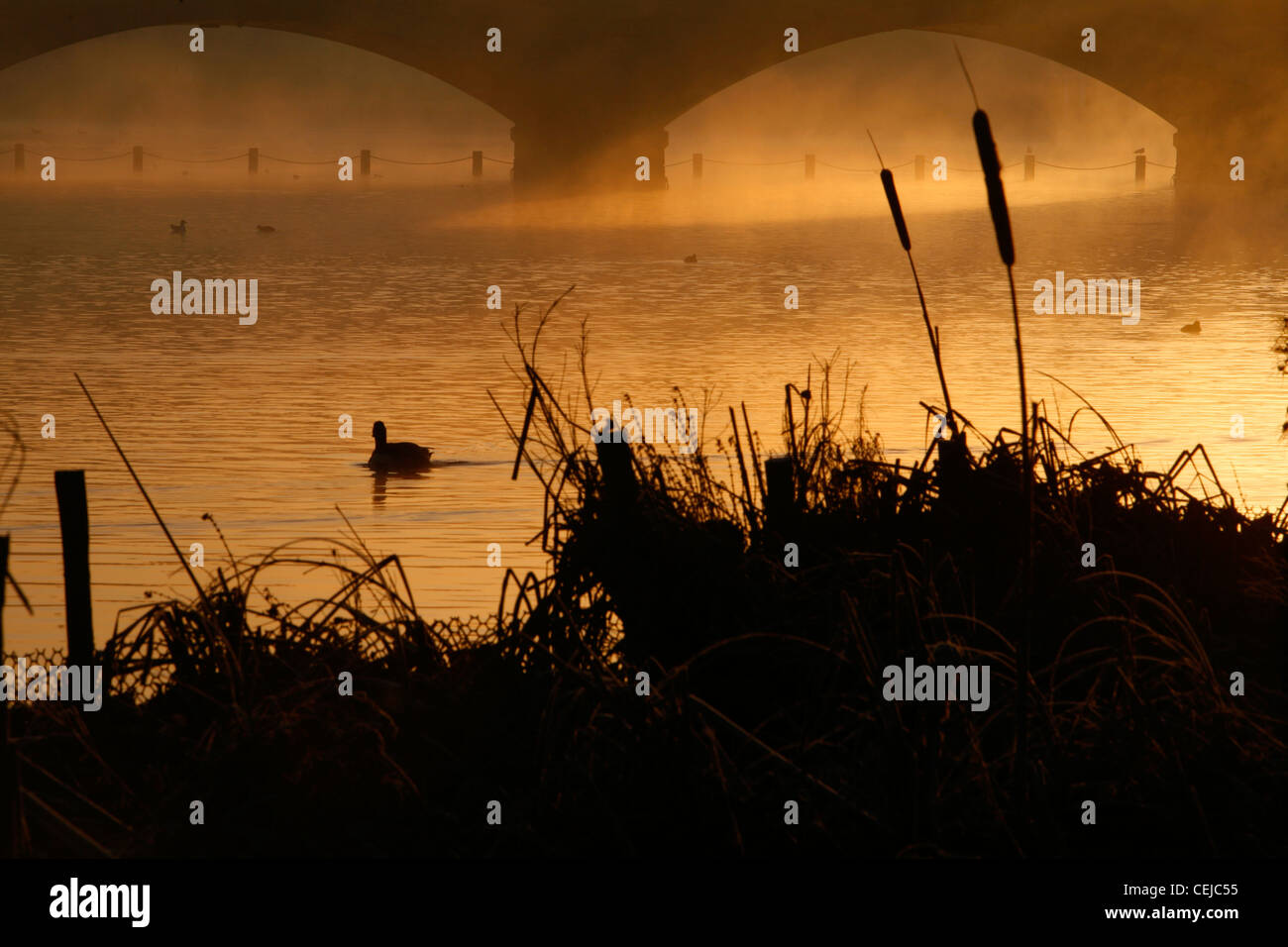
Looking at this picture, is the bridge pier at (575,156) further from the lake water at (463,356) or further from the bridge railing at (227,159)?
the bridge railing at (227,159)

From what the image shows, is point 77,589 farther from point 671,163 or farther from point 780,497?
point 671,163

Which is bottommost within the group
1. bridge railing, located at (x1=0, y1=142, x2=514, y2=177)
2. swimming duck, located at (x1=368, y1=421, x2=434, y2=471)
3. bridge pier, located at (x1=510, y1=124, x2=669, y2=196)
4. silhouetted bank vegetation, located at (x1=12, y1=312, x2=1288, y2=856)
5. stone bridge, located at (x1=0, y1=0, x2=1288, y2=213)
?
silhouetted bank vegetation, located at (x1=12, y1=312, x2=1288, y2=856)

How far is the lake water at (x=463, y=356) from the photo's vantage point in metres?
8.54

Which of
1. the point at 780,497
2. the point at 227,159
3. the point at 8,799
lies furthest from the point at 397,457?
the point at 227,159

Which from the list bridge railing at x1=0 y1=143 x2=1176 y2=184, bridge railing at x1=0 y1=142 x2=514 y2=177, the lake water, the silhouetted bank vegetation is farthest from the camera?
bridge railing at x1=0 y1=142 x2=514 y2=177

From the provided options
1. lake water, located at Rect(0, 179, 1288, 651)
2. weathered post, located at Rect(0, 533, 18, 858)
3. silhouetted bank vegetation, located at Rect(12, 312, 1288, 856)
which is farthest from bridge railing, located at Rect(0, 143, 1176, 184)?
weathered post, located at Rect(0, 533, 18, 858)

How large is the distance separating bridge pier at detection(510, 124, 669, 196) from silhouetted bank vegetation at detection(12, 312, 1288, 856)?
1261 inches

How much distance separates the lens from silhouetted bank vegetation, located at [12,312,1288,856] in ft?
11.4

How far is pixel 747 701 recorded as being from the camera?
4.27 metres

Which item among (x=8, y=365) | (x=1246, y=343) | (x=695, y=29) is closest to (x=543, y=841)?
(x=8, y=365)

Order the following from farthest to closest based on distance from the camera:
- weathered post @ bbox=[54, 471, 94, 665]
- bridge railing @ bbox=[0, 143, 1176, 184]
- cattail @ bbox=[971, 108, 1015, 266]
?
1. bridge railing @ bbox=[0, 143, 1176, 184]
2. weathered post @ bbox=[54, 471, 94, 665]
3. cattail @ bbox=[971, 108, 1015, 266]

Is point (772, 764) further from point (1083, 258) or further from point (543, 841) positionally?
point (1083, 258)

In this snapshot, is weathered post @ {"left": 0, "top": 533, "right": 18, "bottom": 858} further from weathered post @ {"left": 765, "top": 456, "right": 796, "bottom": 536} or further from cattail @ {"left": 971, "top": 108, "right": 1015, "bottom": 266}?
weathered post @ {"left": 765, "top": 456, "right": 796, "bottom": 536}

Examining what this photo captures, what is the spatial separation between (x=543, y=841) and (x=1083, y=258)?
77.6ft
